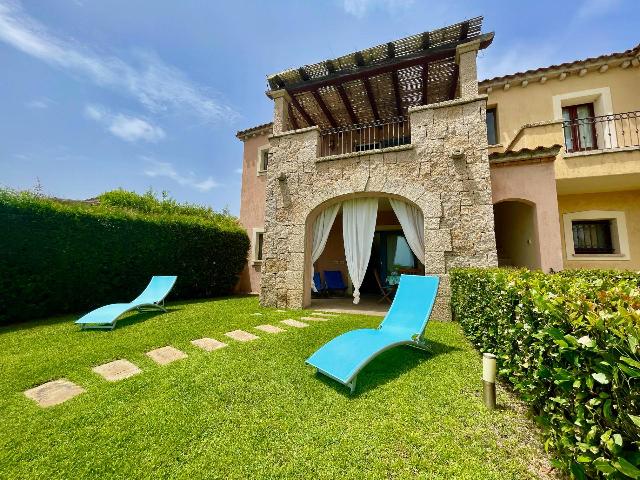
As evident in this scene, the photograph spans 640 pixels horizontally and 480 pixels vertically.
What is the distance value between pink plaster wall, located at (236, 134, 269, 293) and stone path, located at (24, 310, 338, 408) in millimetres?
7062

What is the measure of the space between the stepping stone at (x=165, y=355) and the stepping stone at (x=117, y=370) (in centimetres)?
30

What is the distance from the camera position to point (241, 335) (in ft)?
16.8

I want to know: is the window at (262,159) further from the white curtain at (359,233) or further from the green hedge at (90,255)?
the white curtain at (359,233)

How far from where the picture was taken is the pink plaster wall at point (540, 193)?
6.37 m

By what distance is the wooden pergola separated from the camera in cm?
691

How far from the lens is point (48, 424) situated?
2518 millimetres

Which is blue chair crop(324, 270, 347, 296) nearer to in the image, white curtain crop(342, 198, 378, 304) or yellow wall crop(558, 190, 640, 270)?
white curtain crop(342, 198, 378, 304)

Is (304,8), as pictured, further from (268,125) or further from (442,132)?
(268,125)

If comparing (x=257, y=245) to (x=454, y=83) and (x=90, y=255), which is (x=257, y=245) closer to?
(x=90, y=255)

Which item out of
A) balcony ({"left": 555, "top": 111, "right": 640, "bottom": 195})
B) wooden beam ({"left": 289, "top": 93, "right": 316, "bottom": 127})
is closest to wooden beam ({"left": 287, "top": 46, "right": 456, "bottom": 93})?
wooden beam ({"left": 289, "top": 93, "right": 316, "bottom": 127})

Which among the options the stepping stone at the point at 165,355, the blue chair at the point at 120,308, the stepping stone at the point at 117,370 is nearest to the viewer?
the stepping stone at the point at 117,370

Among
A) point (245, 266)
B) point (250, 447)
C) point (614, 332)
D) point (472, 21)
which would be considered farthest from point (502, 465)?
point (245, 266)

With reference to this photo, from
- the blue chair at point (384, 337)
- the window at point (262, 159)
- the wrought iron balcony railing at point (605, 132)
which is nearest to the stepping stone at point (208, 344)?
the blue chair at point (384, 337)

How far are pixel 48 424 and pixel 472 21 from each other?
405 inches
